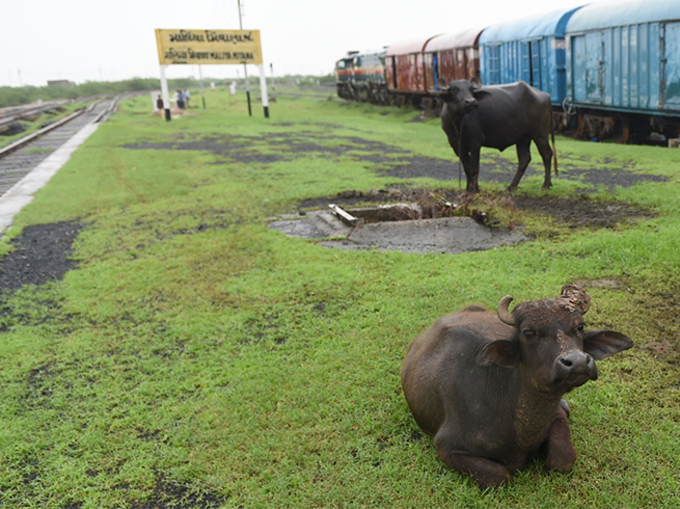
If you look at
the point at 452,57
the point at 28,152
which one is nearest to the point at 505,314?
the point at 28,152

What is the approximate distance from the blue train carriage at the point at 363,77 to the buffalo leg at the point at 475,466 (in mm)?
34688

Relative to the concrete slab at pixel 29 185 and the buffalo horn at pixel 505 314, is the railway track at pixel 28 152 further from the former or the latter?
the buffalo horn at pixel 505 314

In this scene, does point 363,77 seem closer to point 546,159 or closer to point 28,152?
point 28,152

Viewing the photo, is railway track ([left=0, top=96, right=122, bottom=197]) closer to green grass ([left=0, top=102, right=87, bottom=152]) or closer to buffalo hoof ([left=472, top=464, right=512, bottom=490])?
green grass ([left=0, top=102, right=87, bottom=152])

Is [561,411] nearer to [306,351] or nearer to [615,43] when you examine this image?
[306,351]

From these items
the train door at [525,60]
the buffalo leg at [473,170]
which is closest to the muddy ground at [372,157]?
the buffalo leg at [473,170]

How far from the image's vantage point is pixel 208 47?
103ft

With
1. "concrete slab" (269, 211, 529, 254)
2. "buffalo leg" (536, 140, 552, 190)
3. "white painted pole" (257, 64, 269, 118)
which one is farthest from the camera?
"white painted pole" (257, 64, 269, 118)

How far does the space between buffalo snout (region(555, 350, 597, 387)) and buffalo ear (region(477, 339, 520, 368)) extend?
334 mm

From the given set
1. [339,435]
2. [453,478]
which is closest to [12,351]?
[339,435]

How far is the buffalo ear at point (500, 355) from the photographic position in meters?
2.81

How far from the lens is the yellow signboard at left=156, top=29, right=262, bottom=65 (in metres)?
30.3

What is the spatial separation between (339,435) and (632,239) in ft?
14.8

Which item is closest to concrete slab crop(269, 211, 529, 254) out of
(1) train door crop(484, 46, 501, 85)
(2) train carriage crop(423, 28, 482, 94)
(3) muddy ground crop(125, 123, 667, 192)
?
(3) muddy ground crop(125, 123, 667, 192)
